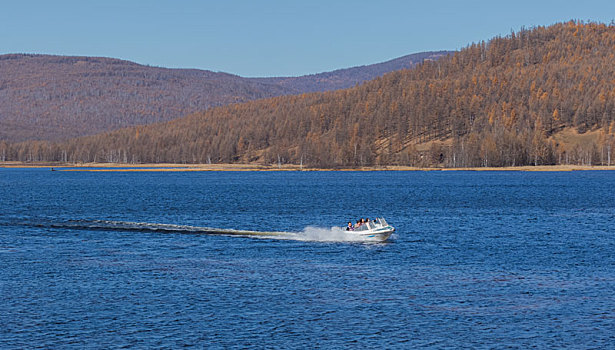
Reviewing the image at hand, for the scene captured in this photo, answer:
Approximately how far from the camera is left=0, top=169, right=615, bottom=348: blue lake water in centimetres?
4247

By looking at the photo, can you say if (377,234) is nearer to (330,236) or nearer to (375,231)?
(375,231)

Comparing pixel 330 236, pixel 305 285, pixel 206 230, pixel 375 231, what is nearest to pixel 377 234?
pixel 375 231

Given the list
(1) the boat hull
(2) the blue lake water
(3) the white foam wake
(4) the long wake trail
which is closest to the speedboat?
(1) the boat hull

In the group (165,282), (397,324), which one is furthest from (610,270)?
(165,282)

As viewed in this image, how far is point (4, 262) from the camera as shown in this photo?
2667 inches

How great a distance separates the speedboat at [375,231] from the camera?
79.0 meters

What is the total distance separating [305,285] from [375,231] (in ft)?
80.3

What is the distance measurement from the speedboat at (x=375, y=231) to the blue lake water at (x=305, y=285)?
1.05m

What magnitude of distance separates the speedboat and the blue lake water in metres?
1.05

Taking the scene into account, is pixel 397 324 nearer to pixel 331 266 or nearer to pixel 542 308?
pixel 542 308

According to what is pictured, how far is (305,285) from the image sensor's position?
56.2 metres

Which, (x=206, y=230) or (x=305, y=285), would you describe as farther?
(x=206, y=230)

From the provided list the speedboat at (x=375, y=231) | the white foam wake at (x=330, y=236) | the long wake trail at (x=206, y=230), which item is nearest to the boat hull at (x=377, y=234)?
the speedboat at (x=375, y=231)

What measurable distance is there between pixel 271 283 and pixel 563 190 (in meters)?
151
